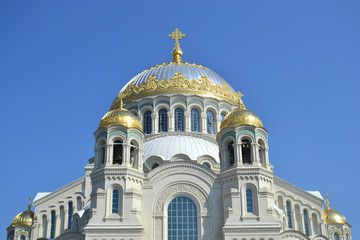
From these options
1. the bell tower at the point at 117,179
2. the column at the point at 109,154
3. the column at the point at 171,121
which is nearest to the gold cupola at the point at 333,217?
the column at the point at 171,121

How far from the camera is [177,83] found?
37.7 metres

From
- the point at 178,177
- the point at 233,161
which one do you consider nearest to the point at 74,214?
the point at 178,177

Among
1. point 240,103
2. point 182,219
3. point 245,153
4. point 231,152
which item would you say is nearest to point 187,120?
point 240,103

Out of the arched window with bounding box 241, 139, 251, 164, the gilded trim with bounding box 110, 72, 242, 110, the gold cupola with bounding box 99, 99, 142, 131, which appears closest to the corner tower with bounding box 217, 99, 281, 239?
the arched window with bounding box 241, 139, 251, 164

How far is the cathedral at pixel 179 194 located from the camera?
26.0 m

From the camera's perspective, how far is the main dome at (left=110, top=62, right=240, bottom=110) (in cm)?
3762

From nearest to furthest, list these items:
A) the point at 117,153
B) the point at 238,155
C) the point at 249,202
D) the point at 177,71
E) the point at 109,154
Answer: the point at 249,202, the point at 238,155, the point at 109,154, the point at 117,153, the point at 177,71

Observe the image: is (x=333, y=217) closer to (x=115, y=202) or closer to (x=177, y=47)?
(x=115, y=202)

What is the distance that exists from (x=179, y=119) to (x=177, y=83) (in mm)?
2685

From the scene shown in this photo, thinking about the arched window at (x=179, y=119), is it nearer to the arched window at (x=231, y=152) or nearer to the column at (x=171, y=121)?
the column at (x=171, y=121)

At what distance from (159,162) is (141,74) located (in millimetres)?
10999

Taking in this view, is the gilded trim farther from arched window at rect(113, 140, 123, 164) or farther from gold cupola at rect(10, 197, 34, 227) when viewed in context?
gold cupola at rect(10, 197, 34, 227)

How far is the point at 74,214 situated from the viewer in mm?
31094

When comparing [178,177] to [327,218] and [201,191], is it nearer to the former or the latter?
[201,191]
